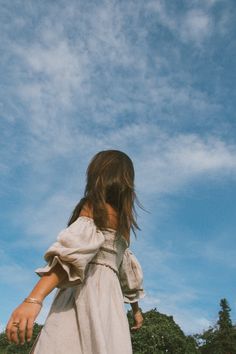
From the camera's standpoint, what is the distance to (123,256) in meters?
3.82

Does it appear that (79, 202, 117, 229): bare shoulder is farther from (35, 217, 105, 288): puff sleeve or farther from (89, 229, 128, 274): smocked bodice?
(35, 217, 105, 288): puff sleeve

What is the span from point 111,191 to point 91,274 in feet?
2.10

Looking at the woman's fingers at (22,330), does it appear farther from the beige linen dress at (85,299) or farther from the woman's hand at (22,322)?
the beige linen dress at (85,299)

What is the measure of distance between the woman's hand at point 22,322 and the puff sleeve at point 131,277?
49.5 inches

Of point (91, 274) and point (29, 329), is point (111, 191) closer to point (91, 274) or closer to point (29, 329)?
point (91, 274)

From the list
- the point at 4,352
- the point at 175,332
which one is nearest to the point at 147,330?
the point at 175,332

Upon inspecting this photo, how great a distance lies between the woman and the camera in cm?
294

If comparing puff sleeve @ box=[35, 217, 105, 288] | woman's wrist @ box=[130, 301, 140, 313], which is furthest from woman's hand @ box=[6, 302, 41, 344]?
woman's wrist @ box=[130, 301, 140, 313]

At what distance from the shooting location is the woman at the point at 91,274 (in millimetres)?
2936

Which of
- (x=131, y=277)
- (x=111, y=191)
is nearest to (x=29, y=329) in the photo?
(x=111, y=191)

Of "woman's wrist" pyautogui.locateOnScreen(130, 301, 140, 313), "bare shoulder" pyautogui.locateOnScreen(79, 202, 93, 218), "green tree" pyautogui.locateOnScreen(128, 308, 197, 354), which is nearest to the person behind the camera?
"bare shoulder" pyautogui.locateOnScreen(79, 202, 93, 218)

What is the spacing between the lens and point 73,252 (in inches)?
119

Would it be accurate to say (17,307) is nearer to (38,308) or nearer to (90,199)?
(38,308)

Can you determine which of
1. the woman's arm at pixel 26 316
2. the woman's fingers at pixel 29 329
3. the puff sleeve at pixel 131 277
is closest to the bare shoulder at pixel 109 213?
the puff sleeve at pixel 131 277
